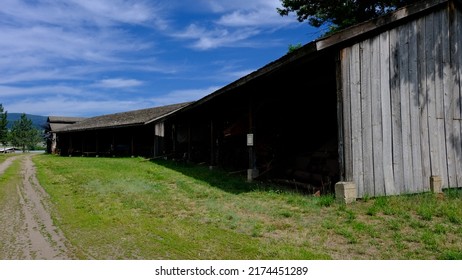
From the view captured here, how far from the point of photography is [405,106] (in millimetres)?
8461

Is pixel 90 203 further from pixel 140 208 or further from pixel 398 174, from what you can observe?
pixel 398 174

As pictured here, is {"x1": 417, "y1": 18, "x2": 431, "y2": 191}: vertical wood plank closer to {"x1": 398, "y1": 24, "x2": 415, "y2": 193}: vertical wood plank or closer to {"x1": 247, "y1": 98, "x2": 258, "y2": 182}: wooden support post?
{"x1": 398, "y1": 24, "x2": 415, "y2": 193}: vertical wood plank

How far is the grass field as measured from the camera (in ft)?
15.2

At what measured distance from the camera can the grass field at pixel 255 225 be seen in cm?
464

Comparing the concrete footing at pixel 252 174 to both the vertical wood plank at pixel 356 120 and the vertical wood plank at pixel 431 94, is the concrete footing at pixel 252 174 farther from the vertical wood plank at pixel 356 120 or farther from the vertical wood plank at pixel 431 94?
the vertical wood plank at pixel 431 94

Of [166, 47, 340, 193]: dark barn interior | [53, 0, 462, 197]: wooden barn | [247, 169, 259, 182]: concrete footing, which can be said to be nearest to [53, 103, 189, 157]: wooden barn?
[166, 47, 340, 193]: dark barn interior

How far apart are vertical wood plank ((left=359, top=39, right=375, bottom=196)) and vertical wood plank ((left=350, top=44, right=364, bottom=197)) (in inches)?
3.1

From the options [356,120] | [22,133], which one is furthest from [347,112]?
[22,133]

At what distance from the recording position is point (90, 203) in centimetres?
808

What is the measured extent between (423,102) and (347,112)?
7.45 feet

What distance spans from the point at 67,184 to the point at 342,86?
891 cm

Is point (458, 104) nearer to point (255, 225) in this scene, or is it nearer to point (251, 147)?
point (251, 147)

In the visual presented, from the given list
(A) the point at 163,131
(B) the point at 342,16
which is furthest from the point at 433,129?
(A) the point at 163,131

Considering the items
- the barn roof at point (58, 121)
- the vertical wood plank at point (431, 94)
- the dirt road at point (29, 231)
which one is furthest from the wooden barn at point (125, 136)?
the vertical wood plank at point (431, 94)
